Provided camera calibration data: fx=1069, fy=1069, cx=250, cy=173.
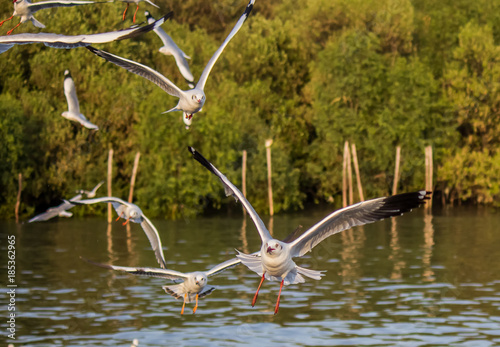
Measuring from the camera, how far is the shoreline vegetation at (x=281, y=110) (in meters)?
50.8

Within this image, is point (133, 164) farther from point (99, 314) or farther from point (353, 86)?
point (99, 314)

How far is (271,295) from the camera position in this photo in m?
24.5

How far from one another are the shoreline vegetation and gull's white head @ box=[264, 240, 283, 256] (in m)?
36.0

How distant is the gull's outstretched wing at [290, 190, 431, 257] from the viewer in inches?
551

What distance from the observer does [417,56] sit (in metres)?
61.4

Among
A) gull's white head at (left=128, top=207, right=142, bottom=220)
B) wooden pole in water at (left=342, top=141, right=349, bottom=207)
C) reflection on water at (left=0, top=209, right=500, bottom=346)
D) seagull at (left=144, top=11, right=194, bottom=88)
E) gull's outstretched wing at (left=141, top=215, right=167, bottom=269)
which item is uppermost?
seagull at (left=144, top=11, right=194, bottom=88)

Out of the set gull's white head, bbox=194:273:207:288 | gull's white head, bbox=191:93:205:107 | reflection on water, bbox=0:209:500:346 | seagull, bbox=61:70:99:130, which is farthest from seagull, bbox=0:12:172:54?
seagull, bbox=61:70:99:130

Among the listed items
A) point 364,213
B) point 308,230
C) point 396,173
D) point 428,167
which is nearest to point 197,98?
point 308,230

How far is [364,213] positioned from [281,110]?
44.5 m

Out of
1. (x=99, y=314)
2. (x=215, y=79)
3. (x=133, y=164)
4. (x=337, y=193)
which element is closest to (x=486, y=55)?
(x=337, y=193)

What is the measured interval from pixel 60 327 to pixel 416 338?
656 cm

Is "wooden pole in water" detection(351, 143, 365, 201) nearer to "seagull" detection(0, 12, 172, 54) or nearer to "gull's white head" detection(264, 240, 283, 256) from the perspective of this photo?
"gull's white head" detection(264, 240, 283, 256)

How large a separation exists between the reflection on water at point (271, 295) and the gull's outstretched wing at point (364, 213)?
4128 mm

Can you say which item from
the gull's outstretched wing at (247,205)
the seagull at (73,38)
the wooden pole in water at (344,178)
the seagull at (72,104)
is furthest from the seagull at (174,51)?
the wooden pole in water at (344,178)
